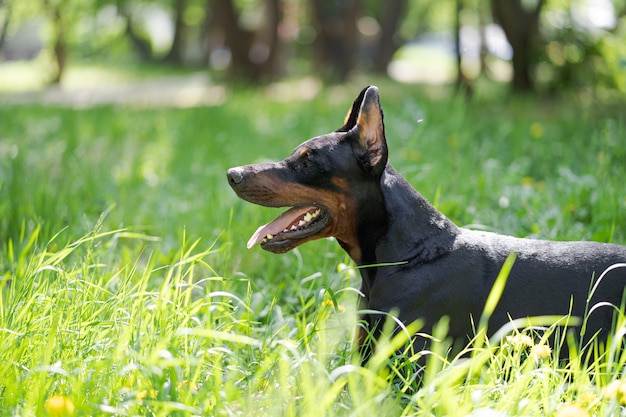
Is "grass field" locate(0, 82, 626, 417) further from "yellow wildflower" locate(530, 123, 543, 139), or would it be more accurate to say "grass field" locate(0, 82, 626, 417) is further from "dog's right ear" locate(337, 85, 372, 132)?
"dog's right ear" locate(337, 85, 372, 132)

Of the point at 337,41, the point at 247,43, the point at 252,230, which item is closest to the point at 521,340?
the point at 252,230

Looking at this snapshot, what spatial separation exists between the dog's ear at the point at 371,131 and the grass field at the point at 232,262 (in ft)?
1.89

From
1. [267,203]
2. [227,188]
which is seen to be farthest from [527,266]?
[227,188]

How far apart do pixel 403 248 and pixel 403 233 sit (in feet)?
0.21

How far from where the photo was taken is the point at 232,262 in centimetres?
454

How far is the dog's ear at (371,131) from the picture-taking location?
322 cm

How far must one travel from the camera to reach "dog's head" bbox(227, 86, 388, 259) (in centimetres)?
319

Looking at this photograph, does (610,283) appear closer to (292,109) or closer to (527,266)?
(527,266)

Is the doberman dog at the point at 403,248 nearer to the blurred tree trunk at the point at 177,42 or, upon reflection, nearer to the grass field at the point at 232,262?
the grass field at the point at 232,262

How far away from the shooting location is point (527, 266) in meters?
3.24

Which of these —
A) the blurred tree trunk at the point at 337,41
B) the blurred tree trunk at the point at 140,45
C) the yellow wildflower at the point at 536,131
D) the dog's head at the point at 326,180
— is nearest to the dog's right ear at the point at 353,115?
the dog's head at the point at 326,180

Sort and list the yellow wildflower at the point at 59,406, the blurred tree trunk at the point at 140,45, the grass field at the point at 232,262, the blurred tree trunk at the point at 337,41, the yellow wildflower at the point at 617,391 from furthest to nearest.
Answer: the blurred tree trunk at the point at 140,45, the blurred tree trunk at the point at 337,41, the grass field at the point at 232,262, the yellow wildflower at the point at 617,391, the yellow wildflower at the point at 59,406

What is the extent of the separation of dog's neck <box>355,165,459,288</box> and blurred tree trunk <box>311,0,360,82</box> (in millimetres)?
12864

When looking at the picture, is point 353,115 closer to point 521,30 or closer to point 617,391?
point 617,391
